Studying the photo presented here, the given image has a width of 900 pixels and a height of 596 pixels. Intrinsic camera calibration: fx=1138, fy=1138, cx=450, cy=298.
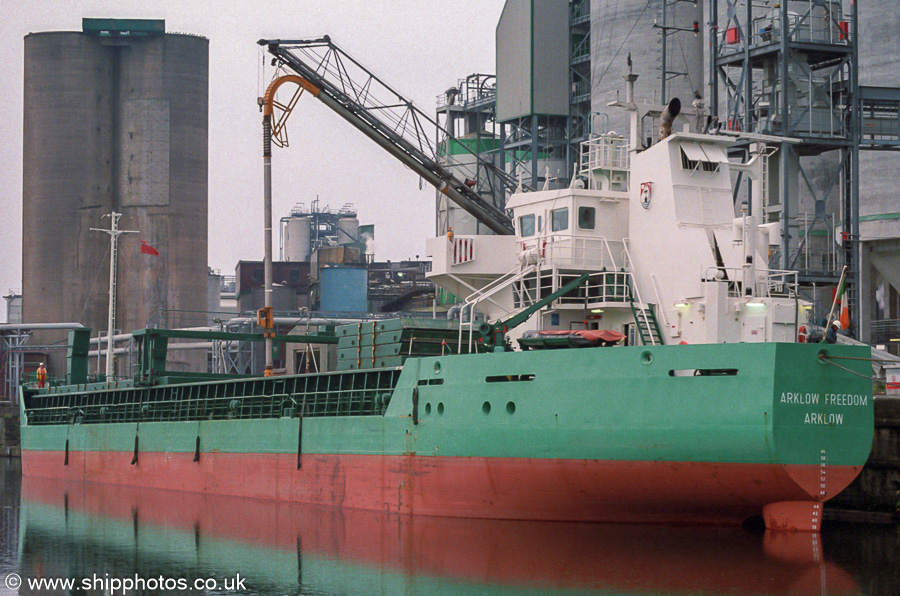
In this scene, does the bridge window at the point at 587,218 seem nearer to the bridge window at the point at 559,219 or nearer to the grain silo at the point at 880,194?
the bridge window at the point at 559,219

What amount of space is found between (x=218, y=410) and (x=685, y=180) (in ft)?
47.1

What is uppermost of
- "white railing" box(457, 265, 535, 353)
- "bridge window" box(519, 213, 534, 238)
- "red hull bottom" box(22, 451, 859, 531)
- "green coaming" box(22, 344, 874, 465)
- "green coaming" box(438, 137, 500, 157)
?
"green coaming" box(438, 137, 500, 157)

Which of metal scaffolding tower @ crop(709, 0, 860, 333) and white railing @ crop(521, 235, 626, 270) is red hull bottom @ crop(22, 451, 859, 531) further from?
metal scaffolding tower @ crop(709, 0, 860, 333)

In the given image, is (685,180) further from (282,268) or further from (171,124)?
(282,268)

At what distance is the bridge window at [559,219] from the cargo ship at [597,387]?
50mm

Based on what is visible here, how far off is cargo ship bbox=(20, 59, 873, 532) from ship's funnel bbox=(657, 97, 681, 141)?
0.09m

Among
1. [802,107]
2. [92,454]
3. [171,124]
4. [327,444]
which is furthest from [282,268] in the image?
[327,444]

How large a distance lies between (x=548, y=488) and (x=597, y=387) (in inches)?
91.3

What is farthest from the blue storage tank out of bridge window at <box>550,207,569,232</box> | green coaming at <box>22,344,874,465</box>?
green coaming at <box>22,344,874,465</box>

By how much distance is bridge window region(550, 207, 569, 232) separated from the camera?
24.5m

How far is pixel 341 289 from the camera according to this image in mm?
73375

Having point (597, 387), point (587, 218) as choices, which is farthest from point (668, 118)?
point (597, 387)

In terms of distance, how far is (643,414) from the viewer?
64.8 ft

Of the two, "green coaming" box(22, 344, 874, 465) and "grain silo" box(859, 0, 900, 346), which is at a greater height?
"grain silo" box(859, 0, 900, 346)
